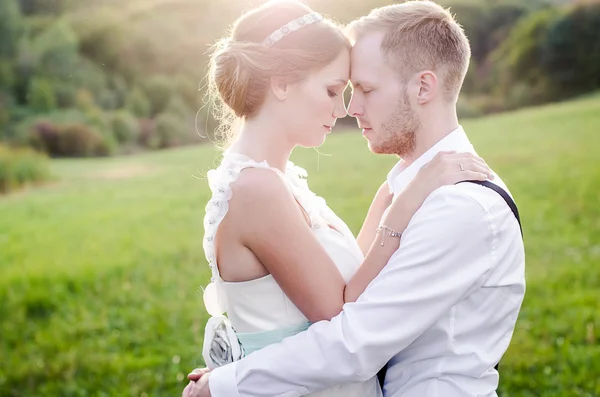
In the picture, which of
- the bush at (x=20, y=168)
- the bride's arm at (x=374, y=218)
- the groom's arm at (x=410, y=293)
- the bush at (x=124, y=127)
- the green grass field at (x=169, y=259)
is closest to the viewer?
the groom's arm at (x=410, y=293)

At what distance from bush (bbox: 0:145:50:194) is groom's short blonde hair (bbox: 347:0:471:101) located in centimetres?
757

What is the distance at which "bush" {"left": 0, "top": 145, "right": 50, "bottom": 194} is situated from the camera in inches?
350

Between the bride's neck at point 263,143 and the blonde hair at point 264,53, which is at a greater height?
the blonde hair at point 264,53

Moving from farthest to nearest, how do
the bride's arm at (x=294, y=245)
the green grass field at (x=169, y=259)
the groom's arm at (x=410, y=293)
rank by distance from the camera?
the green grass field at (x=169, y=259)
the bride's arm at (x=294, y=245)
the groom's arm at (x=410, y=293)

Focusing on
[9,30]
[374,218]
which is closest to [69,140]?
[9,30]

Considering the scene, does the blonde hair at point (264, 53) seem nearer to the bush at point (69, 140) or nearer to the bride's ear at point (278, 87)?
the bride's ear at point (278, 87)

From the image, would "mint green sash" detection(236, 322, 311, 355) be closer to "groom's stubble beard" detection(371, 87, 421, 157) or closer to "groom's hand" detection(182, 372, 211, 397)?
"groom's hand" detection(182, 372, 211, 397)

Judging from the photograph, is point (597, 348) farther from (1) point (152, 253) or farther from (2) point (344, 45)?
(1) point (152, 253)

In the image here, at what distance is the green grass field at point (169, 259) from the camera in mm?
4871

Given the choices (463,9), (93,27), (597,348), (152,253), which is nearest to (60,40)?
(93,27)

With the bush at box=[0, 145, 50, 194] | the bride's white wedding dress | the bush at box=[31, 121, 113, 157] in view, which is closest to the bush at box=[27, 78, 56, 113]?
the bush at box=[31, 121, 113, 157]

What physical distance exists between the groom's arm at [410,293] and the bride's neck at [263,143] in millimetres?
512

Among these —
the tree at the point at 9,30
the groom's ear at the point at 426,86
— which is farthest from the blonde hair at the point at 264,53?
the tree at the point at 9,30

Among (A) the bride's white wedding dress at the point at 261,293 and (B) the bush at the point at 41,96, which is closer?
(A) the bride's white wedding dress at the point at 261,293
